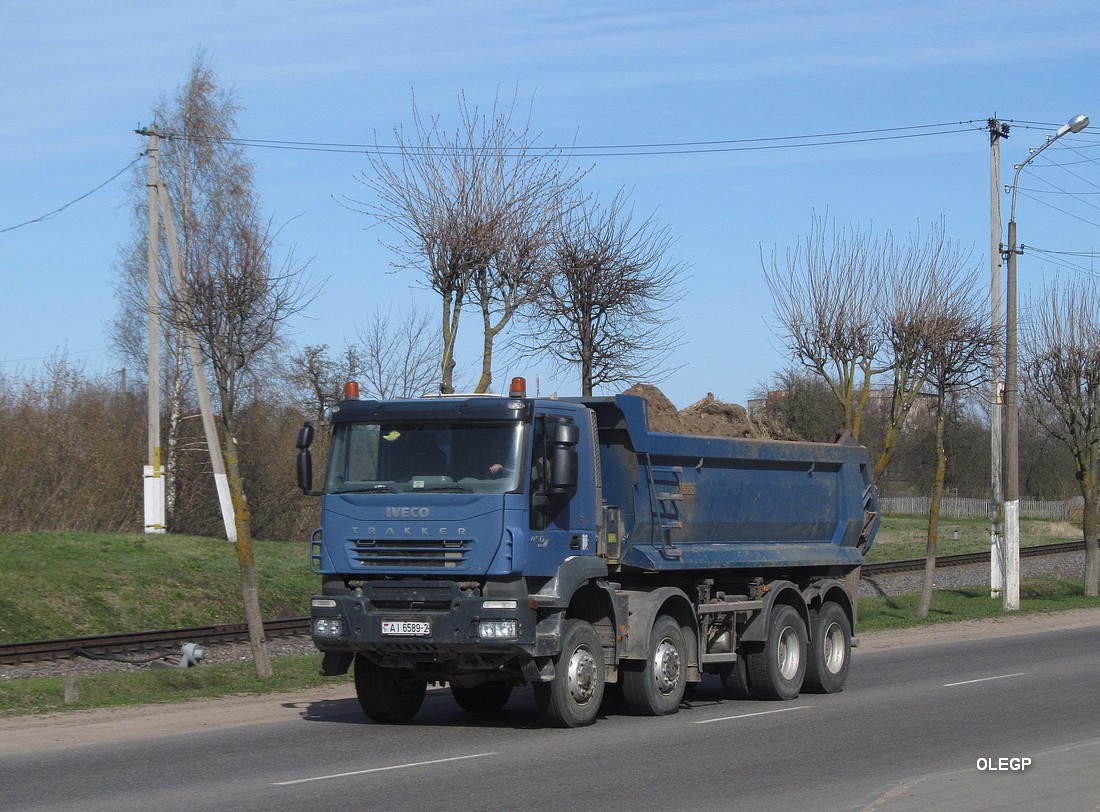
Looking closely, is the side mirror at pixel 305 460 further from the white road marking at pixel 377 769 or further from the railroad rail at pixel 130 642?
the railroad rail at pixel 130 642

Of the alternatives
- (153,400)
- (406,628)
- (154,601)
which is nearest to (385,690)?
(406,628)

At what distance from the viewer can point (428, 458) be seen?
11734 millimetres

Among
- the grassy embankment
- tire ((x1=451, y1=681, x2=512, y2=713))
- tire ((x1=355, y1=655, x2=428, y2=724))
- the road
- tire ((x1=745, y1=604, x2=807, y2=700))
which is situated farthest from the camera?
the grassy embankment

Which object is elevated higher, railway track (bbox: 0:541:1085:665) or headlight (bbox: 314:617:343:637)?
headlight (bbox: 314:617:343:637)

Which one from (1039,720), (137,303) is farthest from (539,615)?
(137,303)

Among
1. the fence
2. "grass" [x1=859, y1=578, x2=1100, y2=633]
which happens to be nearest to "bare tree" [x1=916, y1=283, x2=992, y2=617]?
"grass" [x1=859, y1=578, x2=1100, y2=633]

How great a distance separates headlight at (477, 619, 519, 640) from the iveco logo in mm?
1073

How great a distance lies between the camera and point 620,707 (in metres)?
13.9

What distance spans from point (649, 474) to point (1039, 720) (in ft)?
14.5

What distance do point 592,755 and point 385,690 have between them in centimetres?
295

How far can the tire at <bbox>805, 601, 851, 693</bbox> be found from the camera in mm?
15656

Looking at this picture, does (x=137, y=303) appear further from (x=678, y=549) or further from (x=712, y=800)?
(x=712, y=800)

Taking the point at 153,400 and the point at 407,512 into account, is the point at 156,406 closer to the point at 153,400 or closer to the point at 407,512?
the point at 153,400

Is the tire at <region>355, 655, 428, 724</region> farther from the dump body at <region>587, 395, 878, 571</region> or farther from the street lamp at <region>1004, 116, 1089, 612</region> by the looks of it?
the street lamp at <region>1004, 116, 1089, 612</region>
